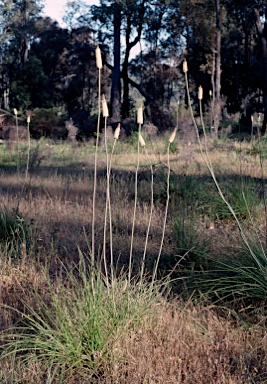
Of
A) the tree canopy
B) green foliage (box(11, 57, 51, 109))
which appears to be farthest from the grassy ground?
green foliage (box(11, 57, 51, 109))

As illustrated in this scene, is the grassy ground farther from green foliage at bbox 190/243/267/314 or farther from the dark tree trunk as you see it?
the dark tree trunk

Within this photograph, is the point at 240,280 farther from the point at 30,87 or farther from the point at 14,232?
the point at 30,87

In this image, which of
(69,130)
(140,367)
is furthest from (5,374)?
(69,130)

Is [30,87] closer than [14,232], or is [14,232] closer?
[14,232]

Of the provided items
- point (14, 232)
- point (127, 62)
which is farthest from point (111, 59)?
point (14, 232)

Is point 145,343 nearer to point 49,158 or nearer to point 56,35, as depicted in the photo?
point 49,158

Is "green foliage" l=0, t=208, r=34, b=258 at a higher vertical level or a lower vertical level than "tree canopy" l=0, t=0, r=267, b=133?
lower

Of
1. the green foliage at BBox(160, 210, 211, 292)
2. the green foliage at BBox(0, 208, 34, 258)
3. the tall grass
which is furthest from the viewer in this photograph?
the green foliage at BBox(0, 208, 34, 258)

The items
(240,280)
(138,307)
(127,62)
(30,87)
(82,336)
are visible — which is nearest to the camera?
(82,336)

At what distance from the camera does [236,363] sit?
327cm

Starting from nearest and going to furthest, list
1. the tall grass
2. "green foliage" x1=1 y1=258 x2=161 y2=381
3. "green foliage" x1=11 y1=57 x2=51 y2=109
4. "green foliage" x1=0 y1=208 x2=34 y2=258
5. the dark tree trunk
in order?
"green foliage" x1=1 y1=258 x2=161 y2=381
the tall grass
"green foliage" x1=0 y1=208 x2=34 y2=258
the dark tree trunk
"green foliage" x1=11 y1=57 x2=51 y2=109

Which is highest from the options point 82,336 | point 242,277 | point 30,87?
point 30,87

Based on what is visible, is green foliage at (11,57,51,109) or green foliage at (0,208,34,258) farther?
green foliage at (11,57,51,109)

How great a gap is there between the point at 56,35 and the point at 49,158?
2815cm
